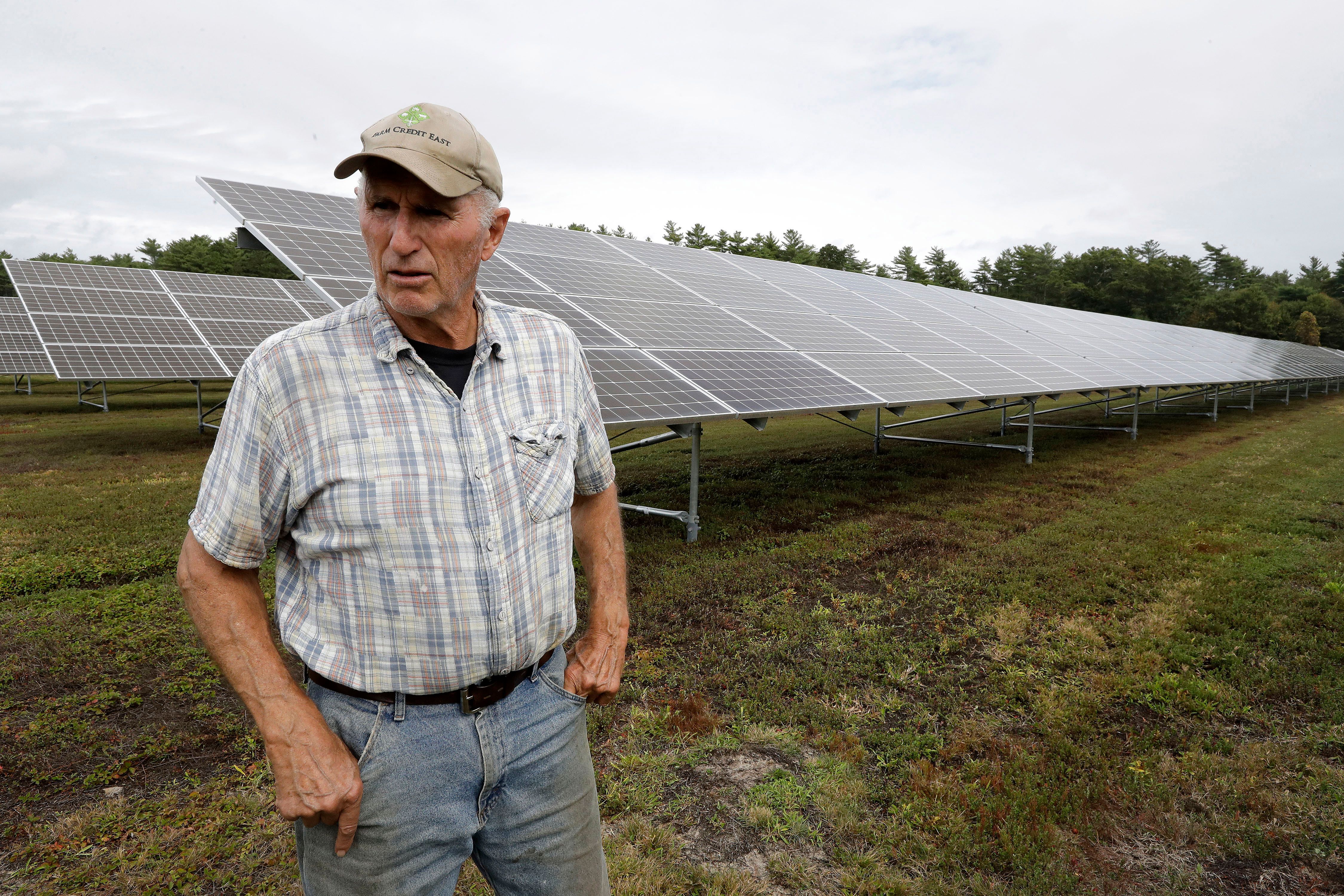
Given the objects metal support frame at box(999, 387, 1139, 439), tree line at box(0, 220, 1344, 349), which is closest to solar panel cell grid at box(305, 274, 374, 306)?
metal support frame at box(999, 387, 1139, 439)

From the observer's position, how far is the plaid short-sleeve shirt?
147 cm

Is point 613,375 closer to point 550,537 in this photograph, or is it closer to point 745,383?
point 745,383

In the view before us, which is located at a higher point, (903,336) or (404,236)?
(903,336)

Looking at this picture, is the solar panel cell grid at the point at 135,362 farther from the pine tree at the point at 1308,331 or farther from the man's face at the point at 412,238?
the pine tree at the point at 1308,331

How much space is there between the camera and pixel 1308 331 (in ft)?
169

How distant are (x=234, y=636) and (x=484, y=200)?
99 centimetres

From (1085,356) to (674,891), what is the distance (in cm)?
1556

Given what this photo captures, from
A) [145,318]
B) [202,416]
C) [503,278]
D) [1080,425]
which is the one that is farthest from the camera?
[1080,425]

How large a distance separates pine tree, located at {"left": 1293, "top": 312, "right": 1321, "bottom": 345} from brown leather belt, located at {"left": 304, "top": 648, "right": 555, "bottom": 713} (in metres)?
64.5

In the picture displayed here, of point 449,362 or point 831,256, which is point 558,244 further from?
point 831,256

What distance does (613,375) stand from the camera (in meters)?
6.79

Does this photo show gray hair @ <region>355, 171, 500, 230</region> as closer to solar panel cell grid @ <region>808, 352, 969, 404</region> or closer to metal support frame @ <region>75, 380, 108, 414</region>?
solar panel cell grid @ <region>808, 352, 969, 404</region>

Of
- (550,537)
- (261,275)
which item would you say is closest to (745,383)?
(550,537)

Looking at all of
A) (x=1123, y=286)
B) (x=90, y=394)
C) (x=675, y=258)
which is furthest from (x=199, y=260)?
(x=1123, y=286)
